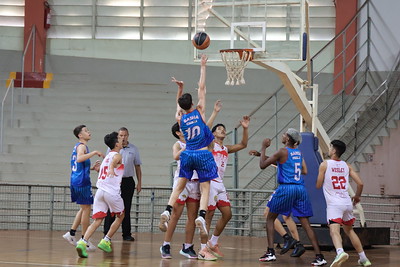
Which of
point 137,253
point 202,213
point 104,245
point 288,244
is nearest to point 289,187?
point 288,244

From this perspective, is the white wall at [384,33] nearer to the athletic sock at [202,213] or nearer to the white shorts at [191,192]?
the white shorts at [191,192]

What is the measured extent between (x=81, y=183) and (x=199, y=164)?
2.43 m

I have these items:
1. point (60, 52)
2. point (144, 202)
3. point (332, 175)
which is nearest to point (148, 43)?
point (60, 52)

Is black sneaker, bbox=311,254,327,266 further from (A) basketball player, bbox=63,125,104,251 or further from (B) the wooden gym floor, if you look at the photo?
(A) basketball player, bbox=63,125,104,251

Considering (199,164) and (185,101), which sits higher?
(185,101)

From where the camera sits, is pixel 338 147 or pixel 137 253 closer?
pixel 338 147

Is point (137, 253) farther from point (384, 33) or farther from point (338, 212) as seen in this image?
point (384, 33)

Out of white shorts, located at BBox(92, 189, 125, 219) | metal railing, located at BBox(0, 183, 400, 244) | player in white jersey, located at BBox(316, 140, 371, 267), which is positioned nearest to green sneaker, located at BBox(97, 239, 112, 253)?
white shorts, located at BBox(92, 189, 125, 219)

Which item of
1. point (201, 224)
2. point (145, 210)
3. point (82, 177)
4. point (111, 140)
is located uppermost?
point (111, 140)

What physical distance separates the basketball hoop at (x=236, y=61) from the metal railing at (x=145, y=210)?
3.41 m

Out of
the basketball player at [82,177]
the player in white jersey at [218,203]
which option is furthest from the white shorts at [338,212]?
the basketball player at [82,177]

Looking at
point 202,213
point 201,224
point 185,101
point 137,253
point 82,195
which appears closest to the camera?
point 201,224

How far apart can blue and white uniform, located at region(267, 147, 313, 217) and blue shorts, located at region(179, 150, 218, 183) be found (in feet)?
3.39

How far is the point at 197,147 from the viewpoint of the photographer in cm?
1026
